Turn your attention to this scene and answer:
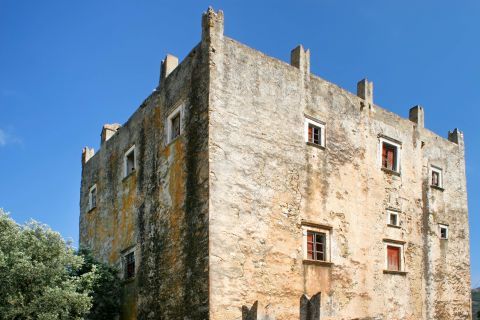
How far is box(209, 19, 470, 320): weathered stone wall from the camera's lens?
18.9 m

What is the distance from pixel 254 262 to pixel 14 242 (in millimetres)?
7756

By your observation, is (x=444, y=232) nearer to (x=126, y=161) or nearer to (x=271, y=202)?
(x=271, y=202)

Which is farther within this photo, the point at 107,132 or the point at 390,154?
the point at 107,132

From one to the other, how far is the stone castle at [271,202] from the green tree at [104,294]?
41cm

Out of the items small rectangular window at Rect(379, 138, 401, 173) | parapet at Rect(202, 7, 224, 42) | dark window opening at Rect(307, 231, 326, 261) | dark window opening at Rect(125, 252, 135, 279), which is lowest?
dark window opening at Rect(125, 252, 135, 279)

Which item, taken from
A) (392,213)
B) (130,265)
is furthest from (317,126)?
(130,265)

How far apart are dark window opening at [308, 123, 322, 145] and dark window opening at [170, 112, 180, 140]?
15.3 ft

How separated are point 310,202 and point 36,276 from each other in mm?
9291

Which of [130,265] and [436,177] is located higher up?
[436,177]

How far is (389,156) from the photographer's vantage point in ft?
82.2

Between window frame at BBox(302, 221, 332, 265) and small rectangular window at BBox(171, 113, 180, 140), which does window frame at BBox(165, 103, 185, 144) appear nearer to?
small rectangular window at BBox(171, 113, 180, 140)

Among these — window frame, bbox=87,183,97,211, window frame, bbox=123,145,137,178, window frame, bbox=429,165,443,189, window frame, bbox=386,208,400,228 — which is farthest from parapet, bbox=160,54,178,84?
window frame, bbox=429,165,443,189

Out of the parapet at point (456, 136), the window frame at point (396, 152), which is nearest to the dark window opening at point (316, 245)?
the window frame at point (396, 152)

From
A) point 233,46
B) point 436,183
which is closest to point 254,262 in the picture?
point 233,46
